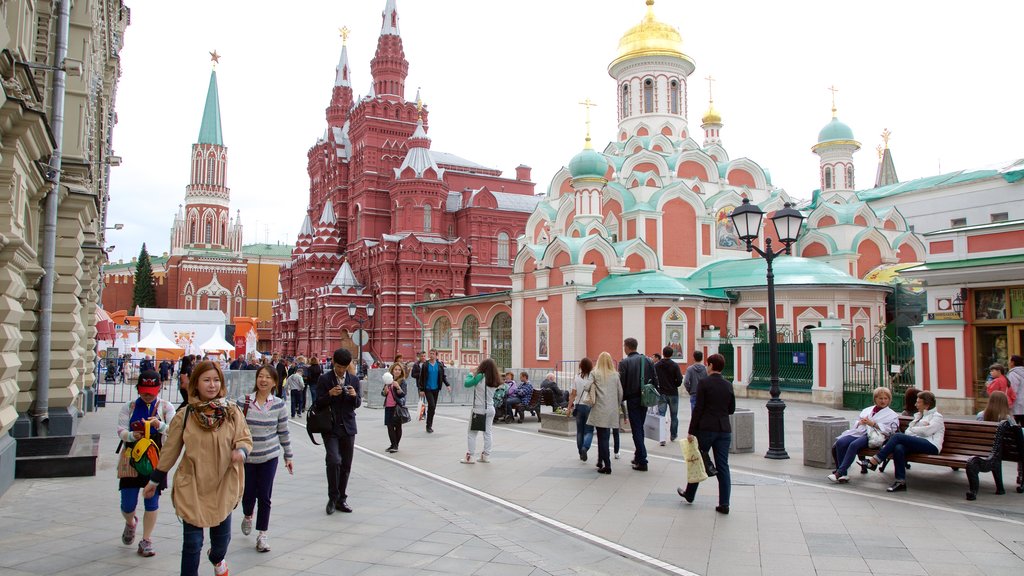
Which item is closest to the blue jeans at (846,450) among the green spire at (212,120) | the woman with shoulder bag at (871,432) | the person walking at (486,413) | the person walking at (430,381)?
the woman with shoulder bag at (871,432)

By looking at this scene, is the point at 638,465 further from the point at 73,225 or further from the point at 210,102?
the point at 210,102

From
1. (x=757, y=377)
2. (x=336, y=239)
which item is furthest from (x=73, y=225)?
(x=336, y=239)

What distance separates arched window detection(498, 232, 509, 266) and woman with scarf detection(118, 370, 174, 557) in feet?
147

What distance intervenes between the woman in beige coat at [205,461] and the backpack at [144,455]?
1.05 m

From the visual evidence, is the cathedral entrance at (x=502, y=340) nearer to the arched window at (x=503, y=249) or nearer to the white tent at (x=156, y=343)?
the white tent at (x=156, y=343)

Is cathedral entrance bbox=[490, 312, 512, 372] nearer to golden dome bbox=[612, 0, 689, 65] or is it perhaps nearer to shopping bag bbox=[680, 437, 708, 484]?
golden dome bbox=[612, 0, 689, 65]

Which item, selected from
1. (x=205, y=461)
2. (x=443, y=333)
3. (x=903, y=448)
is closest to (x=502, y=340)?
(x=443, y=333)

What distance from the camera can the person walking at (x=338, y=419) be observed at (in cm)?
718

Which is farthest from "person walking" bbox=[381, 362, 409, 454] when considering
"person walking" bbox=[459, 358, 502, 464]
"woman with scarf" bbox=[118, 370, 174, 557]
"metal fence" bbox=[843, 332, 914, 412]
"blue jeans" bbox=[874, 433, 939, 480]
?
"metal fence" bbox=[843, 332, 914, 412]

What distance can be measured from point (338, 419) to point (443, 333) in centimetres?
3208

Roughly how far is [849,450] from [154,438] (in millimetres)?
7520

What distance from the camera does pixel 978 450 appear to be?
8.18m

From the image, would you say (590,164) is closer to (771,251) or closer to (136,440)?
(771,251)

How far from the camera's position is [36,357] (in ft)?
35.7
